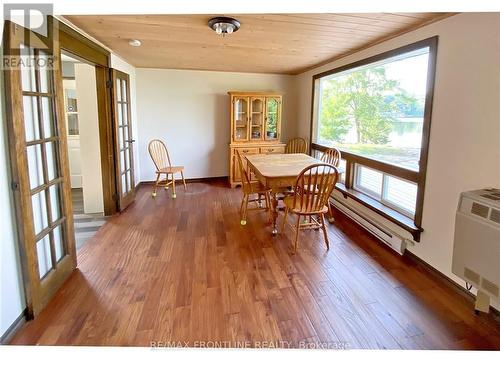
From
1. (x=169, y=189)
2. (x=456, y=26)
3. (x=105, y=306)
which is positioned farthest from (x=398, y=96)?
(x=169, y=189)

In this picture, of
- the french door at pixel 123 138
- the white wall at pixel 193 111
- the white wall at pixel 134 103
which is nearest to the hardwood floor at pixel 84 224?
the french door at pixel 123 138

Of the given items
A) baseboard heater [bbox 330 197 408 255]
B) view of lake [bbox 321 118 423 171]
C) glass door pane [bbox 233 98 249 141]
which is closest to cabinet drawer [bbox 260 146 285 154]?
glass door pane [bbox 233 98 249 141]

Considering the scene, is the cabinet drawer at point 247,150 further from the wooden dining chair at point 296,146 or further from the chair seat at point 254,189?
the chair seat at point 254,189

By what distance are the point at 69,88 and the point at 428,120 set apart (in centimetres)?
535

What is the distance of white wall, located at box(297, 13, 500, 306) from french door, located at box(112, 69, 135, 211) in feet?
11.2

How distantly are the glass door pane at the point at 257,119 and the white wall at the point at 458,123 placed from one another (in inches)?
123

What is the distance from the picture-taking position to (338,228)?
3699 millimetres

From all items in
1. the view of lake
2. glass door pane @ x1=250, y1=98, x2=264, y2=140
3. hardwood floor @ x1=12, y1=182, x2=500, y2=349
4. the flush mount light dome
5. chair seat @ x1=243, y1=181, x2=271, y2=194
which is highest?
the flush mount light dome

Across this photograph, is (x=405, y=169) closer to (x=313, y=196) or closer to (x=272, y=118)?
(x=313, y=196)

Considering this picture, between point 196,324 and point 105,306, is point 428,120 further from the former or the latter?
point 105,306

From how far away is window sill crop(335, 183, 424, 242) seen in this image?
9.25ft

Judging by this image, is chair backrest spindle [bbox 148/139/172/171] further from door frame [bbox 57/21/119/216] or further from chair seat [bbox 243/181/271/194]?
chair seat [bbox 243/181/271/194]

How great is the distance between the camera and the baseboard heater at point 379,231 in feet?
9.77

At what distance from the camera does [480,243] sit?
1915 millimetres
